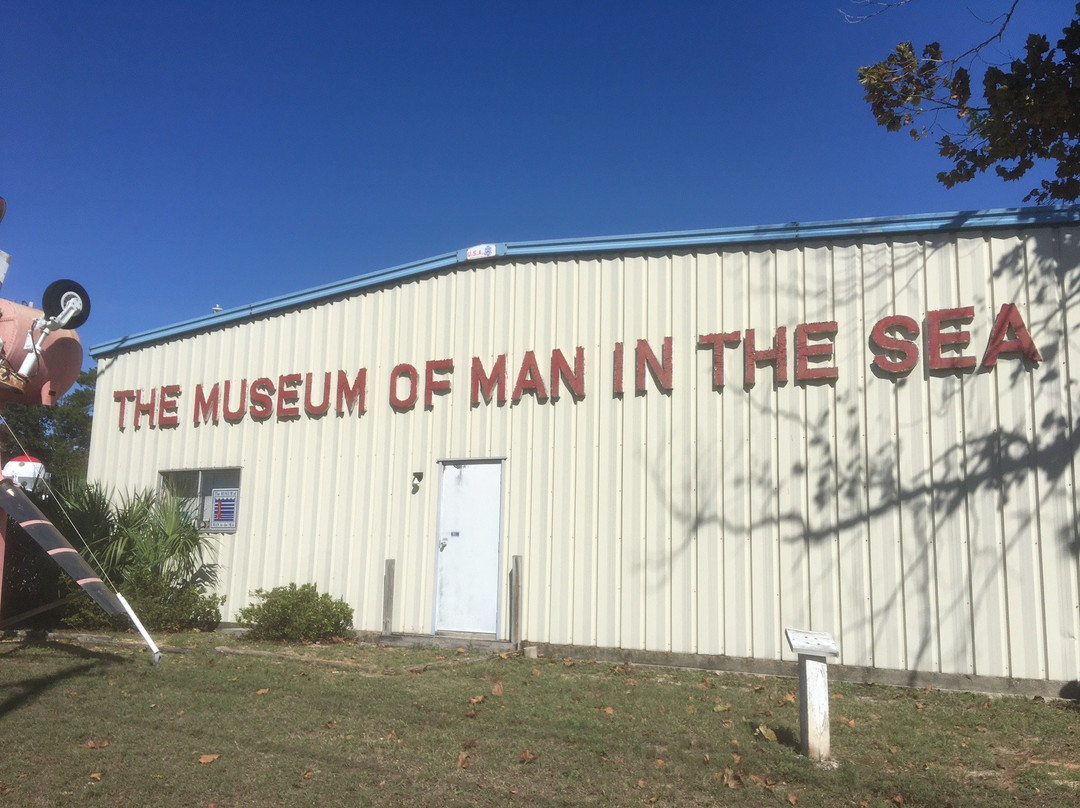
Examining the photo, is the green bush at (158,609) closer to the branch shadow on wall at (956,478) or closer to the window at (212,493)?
the window at (212,493)

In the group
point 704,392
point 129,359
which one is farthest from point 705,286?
point 129,359

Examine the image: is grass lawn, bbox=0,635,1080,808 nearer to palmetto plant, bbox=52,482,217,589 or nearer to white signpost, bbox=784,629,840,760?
white signpost, bbox=784,629,840,760

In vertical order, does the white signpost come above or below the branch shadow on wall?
below

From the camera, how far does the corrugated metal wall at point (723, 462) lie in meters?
8.56

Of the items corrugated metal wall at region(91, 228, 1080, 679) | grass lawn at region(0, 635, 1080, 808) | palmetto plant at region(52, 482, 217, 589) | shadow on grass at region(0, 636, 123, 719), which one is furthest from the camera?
palmetto plant at region(52, 482, 217, 589)

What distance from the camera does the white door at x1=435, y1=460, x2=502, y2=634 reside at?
11016 millimetres

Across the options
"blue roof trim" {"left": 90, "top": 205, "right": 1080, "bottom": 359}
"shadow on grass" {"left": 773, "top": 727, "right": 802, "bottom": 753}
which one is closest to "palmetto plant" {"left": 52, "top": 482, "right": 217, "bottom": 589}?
"blue roof trim" {"left": 90, "top": 205, "right": 1080, "bottom": 359}

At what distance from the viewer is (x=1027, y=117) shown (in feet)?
22.9

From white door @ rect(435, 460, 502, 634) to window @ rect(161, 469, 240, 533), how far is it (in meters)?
3.81

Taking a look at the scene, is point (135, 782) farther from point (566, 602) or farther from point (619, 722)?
point (566, 602)

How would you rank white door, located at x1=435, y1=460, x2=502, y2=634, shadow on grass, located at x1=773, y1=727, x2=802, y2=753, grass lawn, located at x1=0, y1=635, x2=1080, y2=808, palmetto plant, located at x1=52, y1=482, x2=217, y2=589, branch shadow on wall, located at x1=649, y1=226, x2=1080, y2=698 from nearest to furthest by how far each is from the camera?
grass lawn, located at x1=0, y1=635, x2=1080, y2=808 < shadow on grass, located at x1=773, y1=727, x2=802, y2=753 < branch shadow on wall, located at x1=649, y1=226, x2=1080, y2=698 < white door, located at x1=435, y1=460, x2=502, y2=634 < palmetto plant, located at x1=52, y1=482, x2=217, y2=589

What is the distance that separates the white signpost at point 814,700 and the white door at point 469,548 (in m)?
5.50

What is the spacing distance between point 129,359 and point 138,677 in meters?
8.35

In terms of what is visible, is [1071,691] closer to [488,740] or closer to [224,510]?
[488,740]
